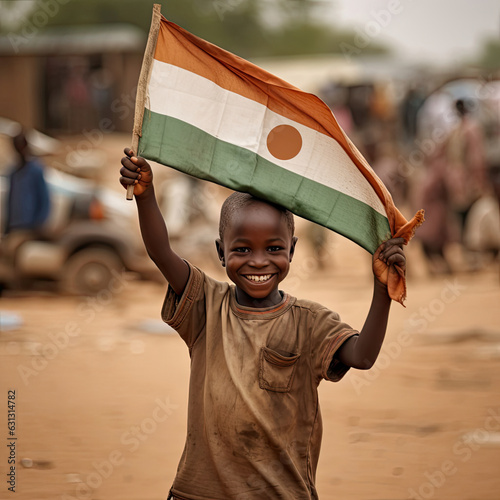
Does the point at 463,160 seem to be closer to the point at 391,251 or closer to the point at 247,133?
the point at 247,133

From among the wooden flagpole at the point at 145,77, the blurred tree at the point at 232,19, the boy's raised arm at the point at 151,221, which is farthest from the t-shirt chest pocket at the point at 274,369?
the blurred tree at the point at 232,19

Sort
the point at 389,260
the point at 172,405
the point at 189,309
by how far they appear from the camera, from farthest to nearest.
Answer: the point at 172,405 < the point at 189,309 < the point at 389,260

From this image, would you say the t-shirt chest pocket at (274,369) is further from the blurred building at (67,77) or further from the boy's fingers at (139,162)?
the blurred building at (67,77)

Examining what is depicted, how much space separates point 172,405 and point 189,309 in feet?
11.9

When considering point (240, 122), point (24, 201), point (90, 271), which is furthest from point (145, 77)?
point (90, 271)

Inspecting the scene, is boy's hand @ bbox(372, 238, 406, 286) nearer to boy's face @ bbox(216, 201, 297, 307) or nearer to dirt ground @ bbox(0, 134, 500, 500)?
boy's face @ bbox(216, 201, 297, 307)

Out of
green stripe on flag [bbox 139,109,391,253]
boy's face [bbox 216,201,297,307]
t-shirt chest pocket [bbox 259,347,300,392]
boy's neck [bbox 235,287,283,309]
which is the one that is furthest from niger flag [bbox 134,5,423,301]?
t-shirt chest pocket [bbox 259,347,300,392]

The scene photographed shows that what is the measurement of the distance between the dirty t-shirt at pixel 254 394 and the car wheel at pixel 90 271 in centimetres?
786

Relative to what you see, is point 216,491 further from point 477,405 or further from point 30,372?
point 30,372

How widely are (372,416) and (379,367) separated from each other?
56.5 inches

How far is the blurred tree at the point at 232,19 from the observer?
1491 inches

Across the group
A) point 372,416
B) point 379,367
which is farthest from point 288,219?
point 379,367

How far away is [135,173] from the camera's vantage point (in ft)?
8.39

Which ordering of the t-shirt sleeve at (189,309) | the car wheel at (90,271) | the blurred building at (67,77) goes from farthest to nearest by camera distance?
the blurred building at (67,77) < the car wheel at (90,271) < the t-shirt sleeve at (189,309)
